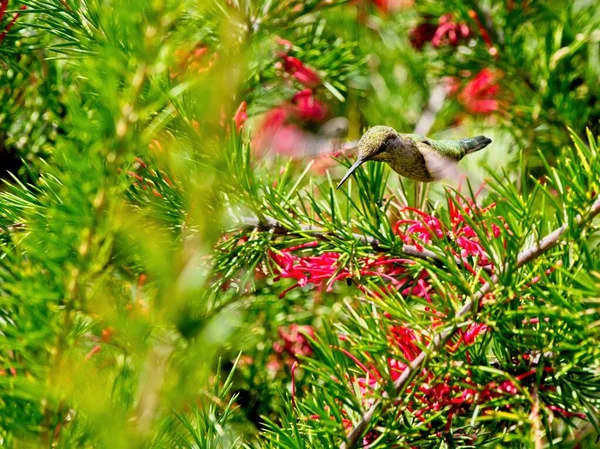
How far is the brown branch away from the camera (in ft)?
1.43

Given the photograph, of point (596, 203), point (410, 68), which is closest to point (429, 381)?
point (596, 203)

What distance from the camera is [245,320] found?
74 centimetres

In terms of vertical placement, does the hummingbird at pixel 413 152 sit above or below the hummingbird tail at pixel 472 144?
above

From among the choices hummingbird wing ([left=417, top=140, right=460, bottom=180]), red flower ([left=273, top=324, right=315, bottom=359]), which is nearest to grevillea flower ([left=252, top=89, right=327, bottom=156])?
hummingbird wing ([left=417, top=140, right=460, bottom=180])

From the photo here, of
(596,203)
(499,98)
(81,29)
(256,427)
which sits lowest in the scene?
(256,427)

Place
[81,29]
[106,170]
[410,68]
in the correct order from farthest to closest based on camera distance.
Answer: [410,68]
[81,29]
[106,170]

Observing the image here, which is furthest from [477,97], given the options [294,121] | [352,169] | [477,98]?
[352,169]

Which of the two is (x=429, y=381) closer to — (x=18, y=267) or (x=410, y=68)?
(x=18, y=267)

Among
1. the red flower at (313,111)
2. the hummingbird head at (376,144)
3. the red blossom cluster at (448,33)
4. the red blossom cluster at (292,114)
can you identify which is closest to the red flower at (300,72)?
the red blossom cluster at (292,114)

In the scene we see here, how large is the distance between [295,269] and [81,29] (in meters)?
0.26

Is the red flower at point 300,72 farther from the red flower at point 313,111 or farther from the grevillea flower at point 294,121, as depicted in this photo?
the red flower at point 313,111

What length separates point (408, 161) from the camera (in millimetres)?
820

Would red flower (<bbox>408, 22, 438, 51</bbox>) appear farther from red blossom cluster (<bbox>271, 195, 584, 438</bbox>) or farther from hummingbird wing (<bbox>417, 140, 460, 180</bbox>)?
red blossom cluster (<bbox>271, 195, 584, 438</bbox>)

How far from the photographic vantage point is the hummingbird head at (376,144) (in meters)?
0.72
